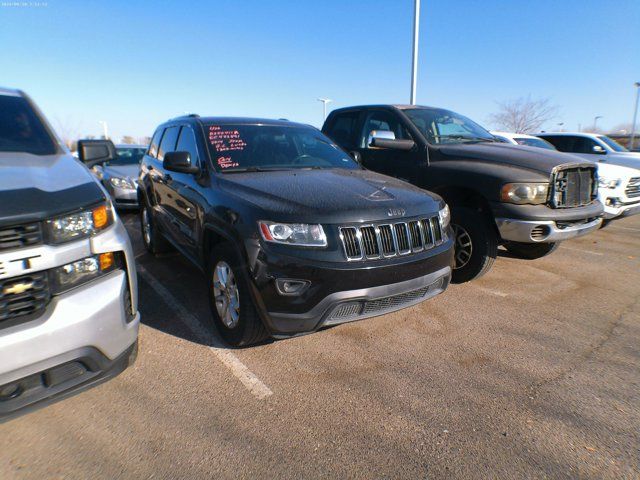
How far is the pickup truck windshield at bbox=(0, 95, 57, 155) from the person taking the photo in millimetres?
2719

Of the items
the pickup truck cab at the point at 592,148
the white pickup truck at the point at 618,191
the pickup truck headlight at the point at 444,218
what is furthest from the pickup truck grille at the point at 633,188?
the pickup truck headlight at the point at 444,218

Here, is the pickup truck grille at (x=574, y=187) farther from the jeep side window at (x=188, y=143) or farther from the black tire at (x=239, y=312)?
the jeep side window at (x=188, y=143)

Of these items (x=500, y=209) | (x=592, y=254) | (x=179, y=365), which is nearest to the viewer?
(x=179, y=365)

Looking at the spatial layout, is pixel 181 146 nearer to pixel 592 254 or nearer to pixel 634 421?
pixel 634 421

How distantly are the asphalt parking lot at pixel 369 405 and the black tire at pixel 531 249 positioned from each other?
1.29 meters

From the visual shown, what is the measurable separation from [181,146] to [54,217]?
2.42m

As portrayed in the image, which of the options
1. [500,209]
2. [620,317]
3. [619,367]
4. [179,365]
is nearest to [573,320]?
[620,317]

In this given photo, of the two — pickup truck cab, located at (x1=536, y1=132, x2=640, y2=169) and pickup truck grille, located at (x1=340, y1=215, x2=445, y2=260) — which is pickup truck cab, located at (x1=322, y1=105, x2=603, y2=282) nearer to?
pickup truck grille, located at (x1=340, y1=215, x2=445, y2=260)

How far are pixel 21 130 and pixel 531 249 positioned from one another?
17.8 feet

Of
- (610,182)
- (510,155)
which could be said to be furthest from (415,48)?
(510,155)

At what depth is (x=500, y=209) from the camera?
3.82m

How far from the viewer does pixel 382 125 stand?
17.2ft

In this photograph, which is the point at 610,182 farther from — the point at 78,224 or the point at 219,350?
the point at 78,224

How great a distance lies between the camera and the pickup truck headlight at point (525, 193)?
3.74 metres
